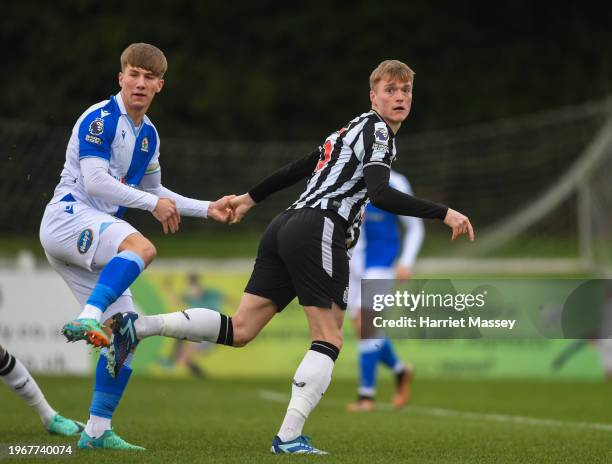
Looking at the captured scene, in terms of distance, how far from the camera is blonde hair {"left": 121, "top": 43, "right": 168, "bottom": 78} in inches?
269

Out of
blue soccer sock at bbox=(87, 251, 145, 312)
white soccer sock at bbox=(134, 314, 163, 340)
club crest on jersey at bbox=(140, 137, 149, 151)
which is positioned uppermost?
club crest on jersey at bbox=(140, 137, 149, 151)

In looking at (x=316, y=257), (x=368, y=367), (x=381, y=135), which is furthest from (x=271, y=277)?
(x=368, y=367)

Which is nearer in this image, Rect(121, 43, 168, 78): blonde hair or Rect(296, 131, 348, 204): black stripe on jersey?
Rect(296, 131, 348, 204): black stripe on jersey

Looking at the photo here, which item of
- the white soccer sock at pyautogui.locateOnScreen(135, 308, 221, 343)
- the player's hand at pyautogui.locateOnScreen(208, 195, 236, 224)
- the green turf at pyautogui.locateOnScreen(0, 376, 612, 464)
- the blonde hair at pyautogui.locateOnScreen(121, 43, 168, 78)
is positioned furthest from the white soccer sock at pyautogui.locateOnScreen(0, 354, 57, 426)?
the blonde hair at pyautogui.locateOnScreen(121, 43, 168, 78)

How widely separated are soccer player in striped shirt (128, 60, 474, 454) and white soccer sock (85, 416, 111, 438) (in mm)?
685

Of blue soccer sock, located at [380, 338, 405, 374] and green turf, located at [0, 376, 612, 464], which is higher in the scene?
blue soccer sock, located at [380, 338, 405, 374]

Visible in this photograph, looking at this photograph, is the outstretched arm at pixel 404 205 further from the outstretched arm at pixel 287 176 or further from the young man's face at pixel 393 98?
the outstretched arm at pixel 287 176

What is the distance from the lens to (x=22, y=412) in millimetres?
9297

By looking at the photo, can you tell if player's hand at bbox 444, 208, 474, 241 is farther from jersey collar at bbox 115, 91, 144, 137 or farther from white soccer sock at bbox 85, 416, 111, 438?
white soccer sock at bbox 85, 416, 111, 438

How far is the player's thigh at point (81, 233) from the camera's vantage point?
21.9 feet

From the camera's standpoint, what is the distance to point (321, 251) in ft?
21.4

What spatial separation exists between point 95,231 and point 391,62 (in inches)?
75.7

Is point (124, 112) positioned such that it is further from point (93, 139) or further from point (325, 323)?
point (325, 323)

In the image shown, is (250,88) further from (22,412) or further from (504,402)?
(22,412)
